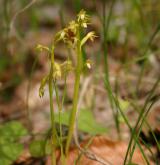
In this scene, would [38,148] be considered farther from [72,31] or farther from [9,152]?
[72,31]

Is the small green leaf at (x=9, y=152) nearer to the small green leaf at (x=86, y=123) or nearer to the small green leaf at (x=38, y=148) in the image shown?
the small green leaf at (x=38, y=148)

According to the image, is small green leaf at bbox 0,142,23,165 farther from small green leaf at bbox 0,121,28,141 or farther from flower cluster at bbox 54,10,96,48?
flower cluster at bbox 54,10,96,48

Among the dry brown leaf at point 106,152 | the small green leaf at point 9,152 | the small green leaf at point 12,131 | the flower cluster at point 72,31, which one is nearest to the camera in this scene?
the flower cluster at point 72,31

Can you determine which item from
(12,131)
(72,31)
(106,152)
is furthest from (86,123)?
(72,31)

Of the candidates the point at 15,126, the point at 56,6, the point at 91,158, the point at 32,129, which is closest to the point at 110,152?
the point at 91,158

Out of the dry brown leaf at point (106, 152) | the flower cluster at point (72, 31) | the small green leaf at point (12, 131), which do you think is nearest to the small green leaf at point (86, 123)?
the dry brown leaf at point (106, 152)
